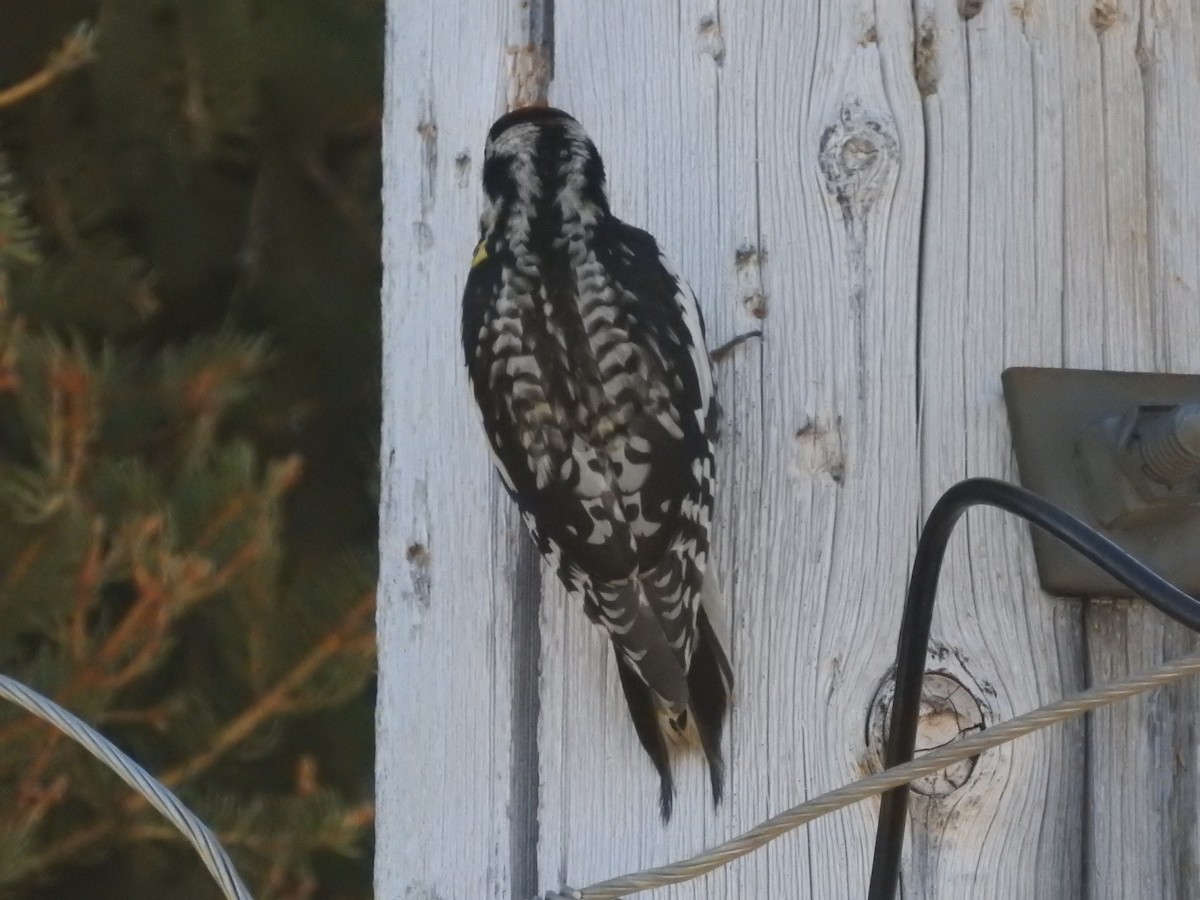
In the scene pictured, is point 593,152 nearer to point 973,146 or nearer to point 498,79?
point 498,79

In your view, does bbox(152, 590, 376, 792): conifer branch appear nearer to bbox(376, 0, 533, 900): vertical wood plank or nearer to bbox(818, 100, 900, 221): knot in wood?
bbox(376, 0, 533, 900): vertical wood plank

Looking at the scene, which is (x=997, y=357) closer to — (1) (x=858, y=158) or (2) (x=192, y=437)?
(1) (x=858, y=158)

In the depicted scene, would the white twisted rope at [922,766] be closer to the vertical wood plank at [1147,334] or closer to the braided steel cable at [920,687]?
the braided steel cable at [920,687]

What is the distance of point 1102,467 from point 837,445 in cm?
27

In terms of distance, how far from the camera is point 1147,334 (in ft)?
5.25

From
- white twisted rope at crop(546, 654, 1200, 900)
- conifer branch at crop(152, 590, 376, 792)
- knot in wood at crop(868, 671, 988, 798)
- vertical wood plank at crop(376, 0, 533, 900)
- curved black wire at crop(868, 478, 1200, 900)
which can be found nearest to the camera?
Answer: white twisted rope at crop(546, 654, 1200, 900)

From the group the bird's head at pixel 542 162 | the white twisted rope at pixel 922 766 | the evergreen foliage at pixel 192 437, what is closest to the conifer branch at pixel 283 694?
the evergreen foliage at pixel 192 437

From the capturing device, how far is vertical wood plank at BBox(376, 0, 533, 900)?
160cm

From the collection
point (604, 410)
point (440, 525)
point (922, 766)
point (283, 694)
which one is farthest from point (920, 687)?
point (283, 694)

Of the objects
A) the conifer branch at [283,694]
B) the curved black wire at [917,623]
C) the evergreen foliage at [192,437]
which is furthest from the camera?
the conifer branch at [283,694]

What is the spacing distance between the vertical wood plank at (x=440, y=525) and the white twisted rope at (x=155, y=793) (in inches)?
14.2

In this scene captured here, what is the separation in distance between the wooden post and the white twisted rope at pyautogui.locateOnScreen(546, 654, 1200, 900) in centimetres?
32

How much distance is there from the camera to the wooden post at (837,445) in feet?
4.95

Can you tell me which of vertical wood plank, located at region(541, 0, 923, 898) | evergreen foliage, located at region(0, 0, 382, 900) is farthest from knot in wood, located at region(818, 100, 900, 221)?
evergreen foliage, located at region(0, 0, 382, 900)
